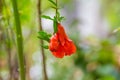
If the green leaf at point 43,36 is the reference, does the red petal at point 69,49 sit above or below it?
below

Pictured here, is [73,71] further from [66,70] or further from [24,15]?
[24,15]

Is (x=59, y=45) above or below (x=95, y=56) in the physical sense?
above

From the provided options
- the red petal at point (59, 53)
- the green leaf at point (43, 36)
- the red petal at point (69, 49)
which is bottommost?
the red petal at point (59, 53)

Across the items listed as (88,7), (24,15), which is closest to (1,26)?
(24,15)

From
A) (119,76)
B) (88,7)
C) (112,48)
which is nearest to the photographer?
(119,76)

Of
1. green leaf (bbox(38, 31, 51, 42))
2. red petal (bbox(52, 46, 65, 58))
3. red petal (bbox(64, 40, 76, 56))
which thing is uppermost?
green leaf (bbox(38, 31, 51, 42))

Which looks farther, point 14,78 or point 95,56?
point 95,56

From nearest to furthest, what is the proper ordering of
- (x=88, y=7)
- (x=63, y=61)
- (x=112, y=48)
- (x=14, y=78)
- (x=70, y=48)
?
(x=70, y=48), (x=14, y=78), (x=63, y=61), (x=112, y=48), (x=88, y=7)

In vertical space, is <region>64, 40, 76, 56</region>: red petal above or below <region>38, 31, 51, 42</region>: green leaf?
below
